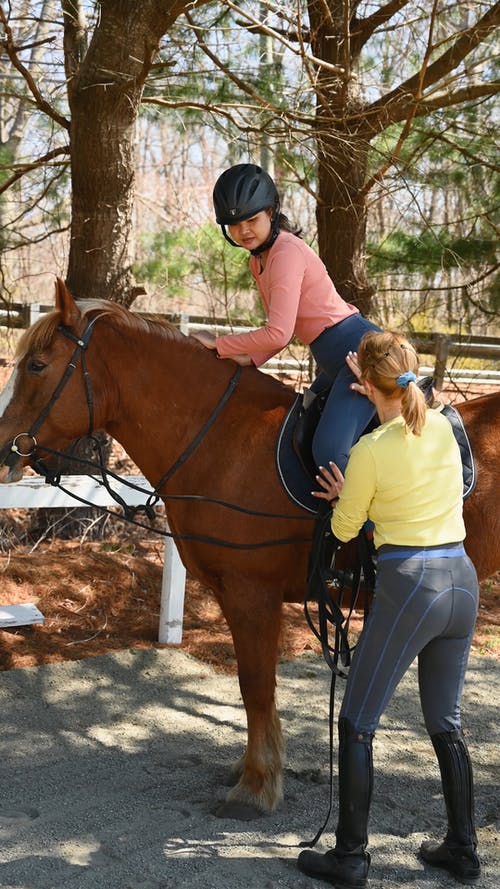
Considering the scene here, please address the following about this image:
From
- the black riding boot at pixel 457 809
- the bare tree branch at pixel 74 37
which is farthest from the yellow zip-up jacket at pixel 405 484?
the bare tree branch at pixel 74 37

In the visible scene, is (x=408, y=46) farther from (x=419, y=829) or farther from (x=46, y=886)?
(x=46, y=886)

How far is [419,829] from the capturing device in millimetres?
3604

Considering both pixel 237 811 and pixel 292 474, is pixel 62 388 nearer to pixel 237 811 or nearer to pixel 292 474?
pixel 292 474

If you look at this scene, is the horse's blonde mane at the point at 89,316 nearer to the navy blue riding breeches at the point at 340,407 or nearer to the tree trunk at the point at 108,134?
the navy blue riding breeches at the point at 340,407

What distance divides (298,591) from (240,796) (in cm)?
92

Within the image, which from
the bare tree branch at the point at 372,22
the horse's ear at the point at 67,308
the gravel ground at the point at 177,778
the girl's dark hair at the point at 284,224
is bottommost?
the gravel ground at the point at 177,778

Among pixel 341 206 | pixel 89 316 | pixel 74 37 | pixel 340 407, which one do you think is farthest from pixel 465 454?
pixel 74 37

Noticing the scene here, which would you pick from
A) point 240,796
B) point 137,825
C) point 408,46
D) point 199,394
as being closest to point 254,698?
point 240,796

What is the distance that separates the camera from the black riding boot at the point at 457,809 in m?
3.03

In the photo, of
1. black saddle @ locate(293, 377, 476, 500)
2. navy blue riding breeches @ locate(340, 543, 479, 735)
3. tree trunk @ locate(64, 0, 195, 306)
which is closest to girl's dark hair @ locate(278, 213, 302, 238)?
black saddle @ locate(293, 377, 476, 500)

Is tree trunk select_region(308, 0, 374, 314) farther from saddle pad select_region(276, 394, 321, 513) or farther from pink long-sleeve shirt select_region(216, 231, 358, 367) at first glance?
saddle pad select_region(276, 394, 321, 513)

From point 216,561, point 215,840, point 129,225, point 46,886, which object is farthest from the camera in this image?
point 129,225

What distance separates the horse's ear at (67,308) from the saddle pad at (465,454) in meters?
1.61

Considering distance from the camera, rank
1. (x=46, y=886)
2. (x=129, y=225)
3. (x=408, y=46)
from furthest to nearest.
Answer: (x=408, y=46) → (x=129, y=225) → (x=46, y=886)
